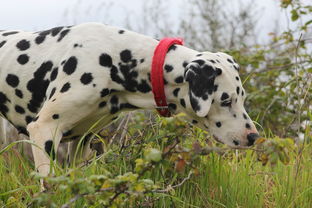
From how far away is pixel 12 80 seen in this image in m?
3.59

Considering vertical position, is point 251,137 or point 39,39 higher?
point 39,39

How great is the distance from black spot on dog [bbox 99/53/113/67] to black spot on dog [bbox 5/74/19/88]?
0.65 metres

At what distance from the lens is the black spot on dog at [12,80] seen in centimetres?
357

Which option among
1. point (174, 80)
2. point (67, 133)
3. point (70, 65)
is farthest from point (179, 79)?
point (67, 133)

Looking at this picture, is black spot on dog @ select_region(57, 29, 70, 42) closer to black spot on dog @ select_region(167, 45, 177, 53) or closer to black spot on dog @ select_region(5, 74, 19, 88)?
black spot on dog @ select_region(5, 74, 19, 88)

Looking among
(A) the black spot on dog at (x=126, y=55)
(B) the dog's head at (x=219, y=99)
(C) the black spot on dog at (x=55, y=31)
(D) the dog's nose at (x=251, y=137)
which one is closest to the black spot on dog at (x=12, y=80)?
(C) the black spot on dog at (x=55, y=31)

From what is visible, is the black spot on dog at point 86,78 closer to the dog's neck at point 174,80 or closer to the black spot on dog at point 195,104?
the dog's neck at point 174,80

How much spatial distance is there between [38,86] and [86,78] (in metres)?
0.44

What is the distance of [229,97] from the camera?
3150 millimetres

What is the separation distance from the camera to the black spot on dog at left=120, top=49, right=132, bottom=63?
10.9 ft

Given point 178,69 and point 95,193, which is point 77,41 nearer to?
point 178,69

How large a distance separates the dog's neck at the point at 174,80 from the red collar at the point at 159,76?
0.10ft

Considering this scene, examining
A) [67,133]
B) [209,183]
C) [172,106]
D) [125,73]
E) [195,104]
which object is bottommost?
[209,183]

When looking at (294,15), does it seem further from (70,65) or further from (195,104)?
(70,65)
